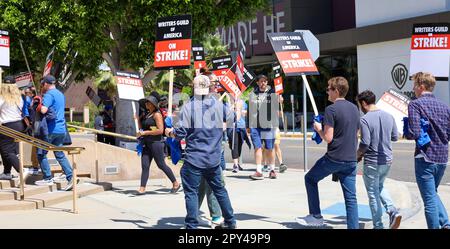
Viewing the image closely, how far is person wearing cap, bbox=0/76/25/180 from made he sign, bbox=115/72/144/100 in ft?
5.88

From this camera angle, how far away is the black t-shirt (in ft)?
23.6

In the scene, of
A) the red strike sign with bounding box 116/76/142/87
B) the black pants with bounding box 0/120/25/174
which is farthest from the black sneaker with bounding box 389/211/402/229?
the black pants with bounding box 0/120/25/174

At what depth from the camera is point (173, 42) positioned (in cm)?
1116

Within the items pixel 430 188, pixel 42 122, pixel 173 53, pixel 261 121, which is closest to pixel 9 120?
pixel 42 122

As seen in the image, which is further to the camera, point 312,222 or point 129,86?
point 129,86

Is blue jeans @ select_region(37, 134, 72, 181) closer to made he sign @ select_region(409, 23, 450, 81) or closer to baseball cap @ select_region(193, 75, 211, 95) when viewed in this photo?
baseball cap @ select_region(193, 75, 211, 95)

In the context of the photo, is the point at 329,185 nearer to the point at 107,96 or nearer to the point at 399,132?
the point at 399,132

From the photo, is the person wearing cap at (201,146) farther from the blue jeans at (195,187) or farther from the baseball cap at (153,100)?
the baseball cap at (153,100)

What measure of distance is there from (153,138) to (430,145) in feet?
16.8

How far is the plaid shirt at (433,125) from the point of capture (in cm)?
699

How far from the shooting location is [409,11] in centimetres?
3153

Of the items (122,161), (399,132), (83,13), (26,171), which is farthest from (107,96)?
(399,132)

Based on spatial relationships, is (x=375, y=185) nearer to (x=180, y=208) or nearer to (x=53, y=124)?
(x=180, y=208)
